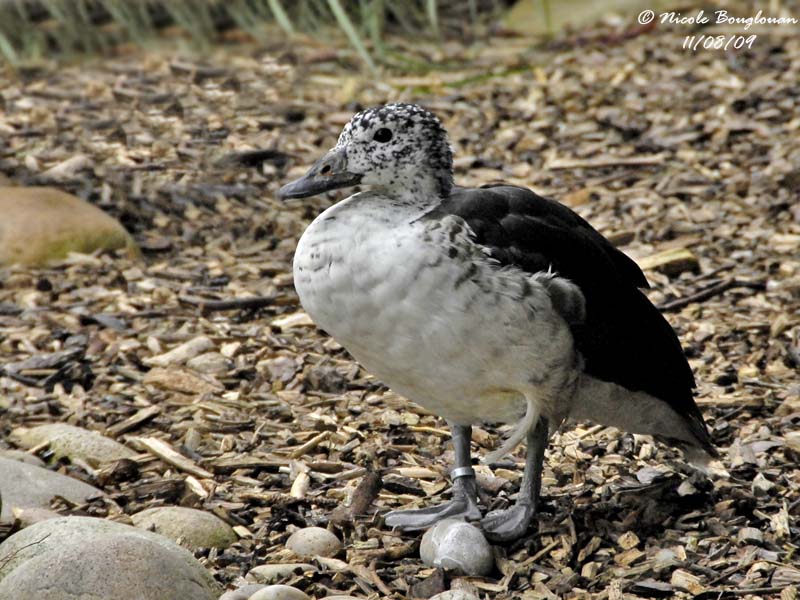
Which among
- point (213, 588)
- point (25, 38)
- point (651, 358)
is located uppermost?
point (25, 38)

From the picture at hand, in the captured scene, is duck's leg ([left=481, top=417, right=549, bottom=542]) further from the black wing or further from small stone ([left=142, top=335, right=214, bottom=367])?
small stone ([left=142, top=335, right=214, bottom=367])

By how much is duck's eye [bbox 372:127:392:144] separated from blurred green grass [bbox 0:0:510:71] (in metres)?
3.99

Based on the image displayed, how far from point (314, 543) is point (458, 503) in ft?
1.66

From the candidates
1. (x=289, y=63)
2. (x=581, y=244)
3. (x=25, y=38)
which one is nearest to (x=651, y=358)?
(x=581, y=244)

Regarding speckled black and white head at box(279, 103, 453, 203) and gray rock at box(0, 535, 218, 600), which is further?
speckled black and white head at box(279, 103, 453, 203)

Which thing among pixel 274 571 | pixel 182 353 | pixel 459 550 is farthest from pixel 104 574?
pixel 182 353

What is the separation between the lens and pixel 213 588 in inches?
130

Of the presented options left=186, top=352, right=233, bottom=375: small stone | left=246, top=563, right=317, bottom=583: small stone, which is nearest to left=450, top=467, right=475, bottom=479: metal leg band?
left=246, top=563, right=317, bottom=583: small stone

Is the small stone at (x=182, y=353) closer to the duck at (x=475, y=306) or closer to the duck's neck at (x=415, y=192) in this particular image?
the duck at (x=475, y=306)

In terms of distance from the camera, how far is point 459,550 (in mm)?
3504

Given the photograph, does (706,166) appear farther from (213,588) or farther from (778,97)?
(213,588)

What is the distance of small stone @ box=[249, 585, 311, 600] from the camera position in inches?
124

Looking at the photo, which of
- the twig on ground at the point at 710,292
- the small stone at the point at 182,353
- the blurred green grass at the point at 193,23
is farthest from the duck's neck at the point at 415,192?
the blurred green grass at the point at 193,23

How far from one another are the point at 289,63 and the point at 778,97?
3.31 meters
